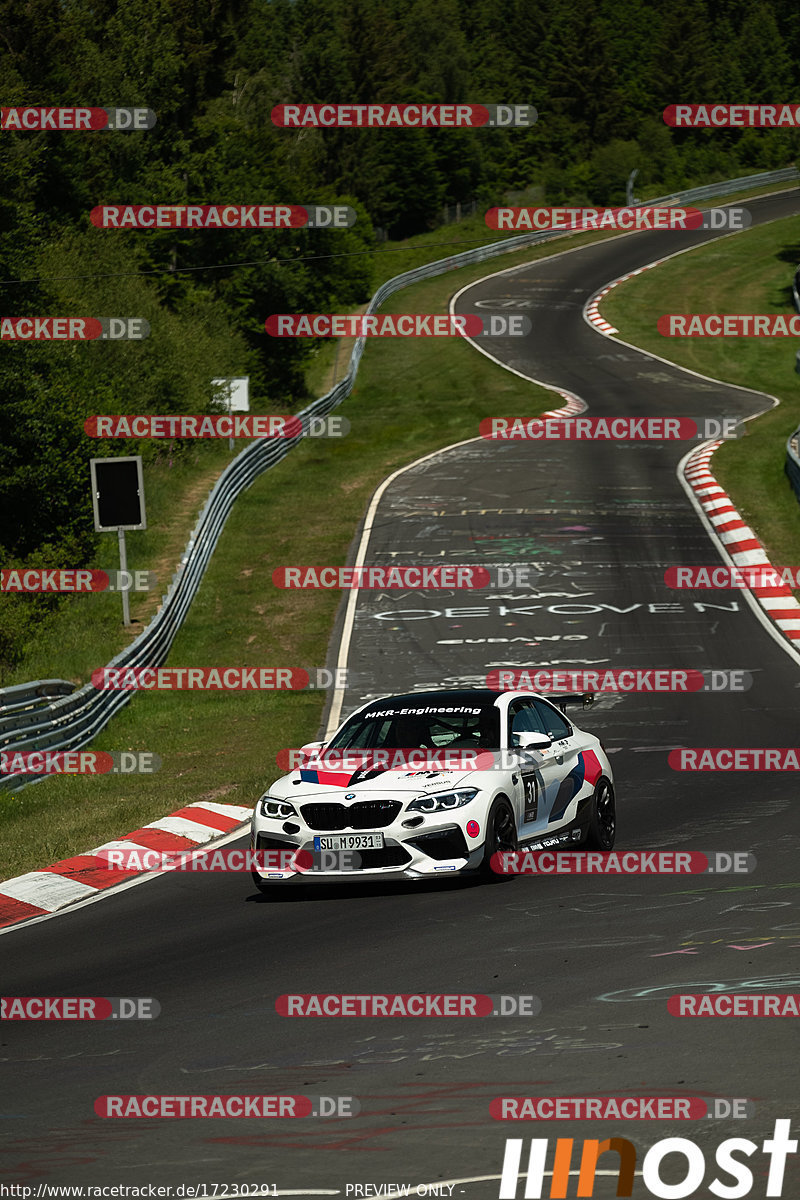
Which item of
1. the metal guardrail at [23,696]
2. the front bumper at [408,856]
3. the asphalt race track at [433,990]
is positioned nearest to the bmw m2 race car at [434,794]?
the front bumper at [408,856]

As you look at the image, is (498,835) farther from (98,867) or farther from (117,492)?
(117,492)

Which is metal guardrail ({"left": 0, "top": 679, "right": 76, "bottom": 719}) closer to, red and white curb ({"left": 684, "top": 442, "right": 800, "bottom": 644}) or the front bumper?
the front bumper

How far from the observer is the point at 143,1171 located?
5820 millimetres

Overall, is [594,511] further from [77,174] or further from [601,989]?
[77,174]

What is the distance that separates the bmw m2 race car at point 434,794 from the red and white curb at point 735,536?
13.0 meters

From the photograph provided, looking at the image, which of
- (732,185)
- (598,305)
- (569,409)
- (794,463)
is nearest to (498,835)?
(794,463)

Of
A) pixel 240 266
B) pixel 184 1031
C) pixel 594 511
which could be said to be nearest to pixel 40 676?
pixel 594 511

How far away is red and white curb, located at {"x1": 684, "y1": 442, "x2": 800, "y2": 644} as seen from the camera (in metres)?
26.7

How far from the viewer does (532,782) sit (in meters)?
12.2

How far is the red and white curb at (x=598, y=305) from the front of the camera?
203 ft

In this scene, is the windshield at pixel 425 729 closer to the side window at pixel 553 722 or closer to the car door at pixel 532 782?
the car door at pixel 532 782

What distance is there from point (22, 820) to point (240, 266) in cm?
5036

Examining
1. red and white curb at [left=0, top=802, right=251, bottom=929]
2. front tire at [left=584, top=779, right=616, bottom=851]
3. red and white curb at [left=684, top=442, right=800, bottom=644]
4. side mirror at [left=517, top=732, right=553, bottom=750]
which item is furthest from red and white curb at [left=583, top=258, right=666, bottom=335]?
side mirror at [left=517, top=732, right=553, bottom=750]

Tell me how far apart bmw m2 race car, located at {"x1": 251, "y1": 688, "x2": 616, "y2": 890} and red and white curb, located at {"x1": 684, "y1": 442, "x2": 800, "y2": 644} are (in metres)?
13.0
